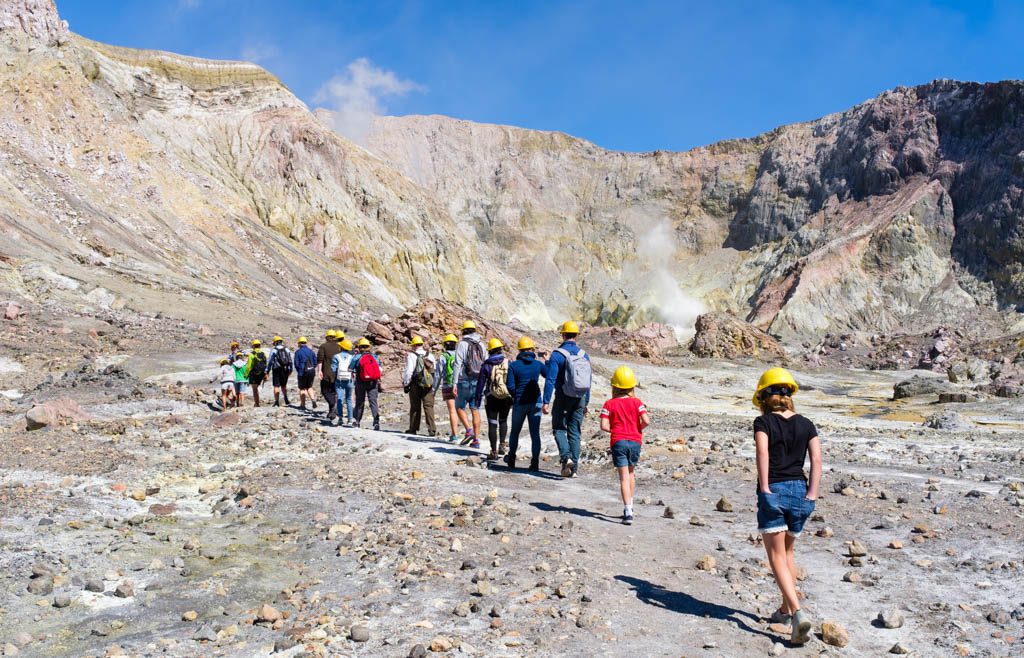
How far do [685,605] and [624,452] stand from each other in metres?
2.20

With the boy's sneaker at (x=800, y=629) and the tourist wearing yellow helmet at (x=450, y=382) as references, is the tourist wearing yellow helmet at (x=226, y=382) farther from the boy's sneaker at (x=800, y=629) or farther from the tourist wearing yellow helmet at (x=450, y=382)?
the boy's sneaker at (x=800, y=629)

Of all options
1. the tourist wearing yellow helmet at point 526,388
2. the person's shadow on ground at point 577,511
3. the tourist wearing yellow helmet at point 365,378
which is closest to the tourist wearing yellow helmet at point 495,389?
the tourist wearing yellow helmet at point 526,388

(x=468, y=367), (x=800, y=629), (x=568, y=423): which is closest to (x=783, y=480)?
(x=800, y=629)

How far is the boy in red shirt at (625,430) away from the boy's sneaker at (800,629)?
285 centimetres

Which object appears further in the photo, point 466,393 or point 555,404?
point 466,393

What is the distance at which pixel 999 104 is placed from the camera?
79.4 metres

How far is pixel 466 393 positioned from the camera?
1186cm

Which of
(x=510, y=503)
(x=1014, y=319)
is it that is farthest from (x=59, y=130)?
(x=1014, y=319)

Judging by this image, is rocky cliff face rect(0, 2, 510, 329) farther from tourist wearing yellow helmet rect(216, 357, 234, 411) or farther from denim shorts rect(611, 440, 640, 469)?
denim shorts rect(611, 440, 640, 469)

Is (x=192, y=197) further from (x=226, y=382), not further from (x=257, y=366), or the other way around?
(x=226, y=382)

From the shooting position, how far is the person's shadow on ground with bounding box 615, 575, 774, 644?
16.6 ft

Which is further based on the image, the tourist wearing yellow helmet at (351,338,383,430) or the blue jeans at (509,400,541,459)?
the tourist wearing yellow helmet at (351,338,383,430)

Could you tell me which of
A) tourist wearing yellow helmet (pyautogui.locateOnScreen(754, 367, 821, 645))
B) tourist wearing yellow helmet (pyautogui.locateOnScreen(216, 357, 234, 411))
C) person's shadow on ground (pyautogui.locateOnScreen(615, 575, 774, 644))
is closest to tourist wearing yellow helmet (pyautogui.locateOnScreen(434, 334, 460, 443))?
tourist wearing yellow helmet (pyautogui.locateOnScreen(216, 357, 234, 411))

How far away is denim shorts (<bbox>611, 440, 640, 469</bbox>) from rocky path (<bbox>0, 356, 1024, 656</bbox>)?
63 cm
